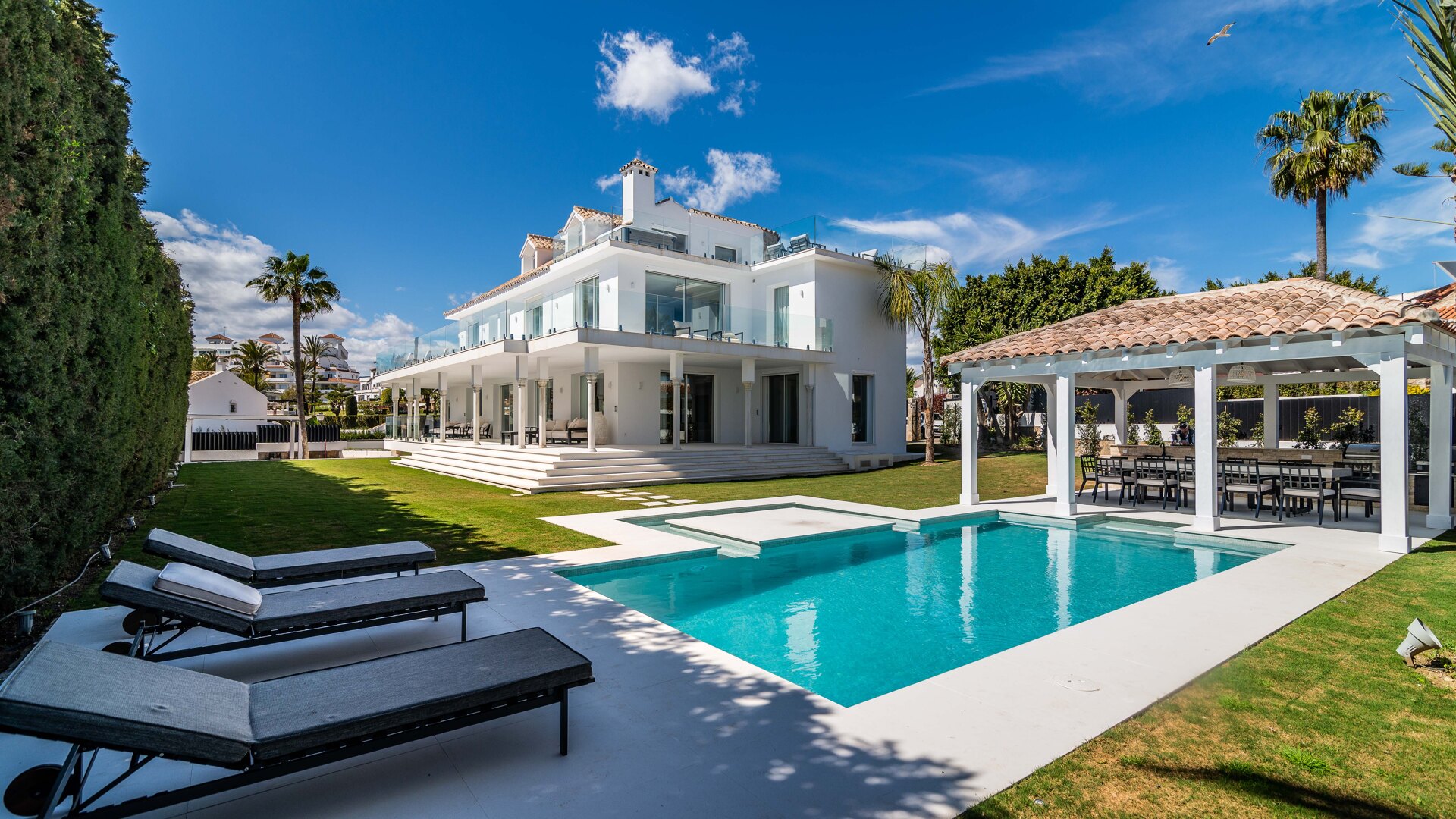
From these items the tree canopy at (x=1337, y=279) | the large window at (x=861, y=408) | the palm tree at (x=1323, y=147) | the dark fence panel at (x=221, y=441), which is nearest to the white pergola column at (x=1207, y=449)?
the large window at (x=861, y=408)

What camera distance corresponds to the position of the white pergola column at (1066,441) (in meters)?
11.1

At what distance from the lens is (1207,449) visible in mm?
9586

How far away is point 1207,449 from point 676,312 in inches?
543

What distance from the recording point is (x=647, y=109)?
100 feet

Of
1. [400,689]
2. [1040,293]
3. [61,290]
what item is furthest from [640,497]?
[1040,293]

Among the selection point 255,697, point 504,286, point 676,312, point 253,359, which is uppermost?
point 504,286

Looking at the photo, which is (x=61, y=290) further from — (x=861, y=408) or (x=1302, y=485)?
(x=861, y=408)

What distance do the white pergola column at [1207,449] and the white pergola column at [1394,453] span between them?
5.73ft

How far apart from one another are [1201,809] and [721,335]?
60.6 feet

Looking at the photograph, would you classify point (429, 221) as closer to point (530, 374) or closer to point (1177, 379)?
point (530, 374)

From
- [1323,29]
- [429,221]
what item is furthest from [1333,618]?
[429,221]

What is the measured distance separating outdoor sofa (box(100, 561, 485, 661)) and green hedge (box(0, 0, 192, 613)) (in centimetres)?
130

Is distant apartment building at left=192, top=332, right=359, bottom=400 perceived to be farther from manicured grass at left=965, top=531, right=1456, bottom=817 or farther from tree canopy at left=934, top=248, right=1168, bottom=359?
manicured grass at left=965, top=531, right=1456, bottom=817

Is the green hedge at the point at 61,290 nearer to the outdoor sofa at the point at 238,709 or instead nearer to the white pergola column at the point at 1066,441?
the outdoor sofa at the point at 238,709
